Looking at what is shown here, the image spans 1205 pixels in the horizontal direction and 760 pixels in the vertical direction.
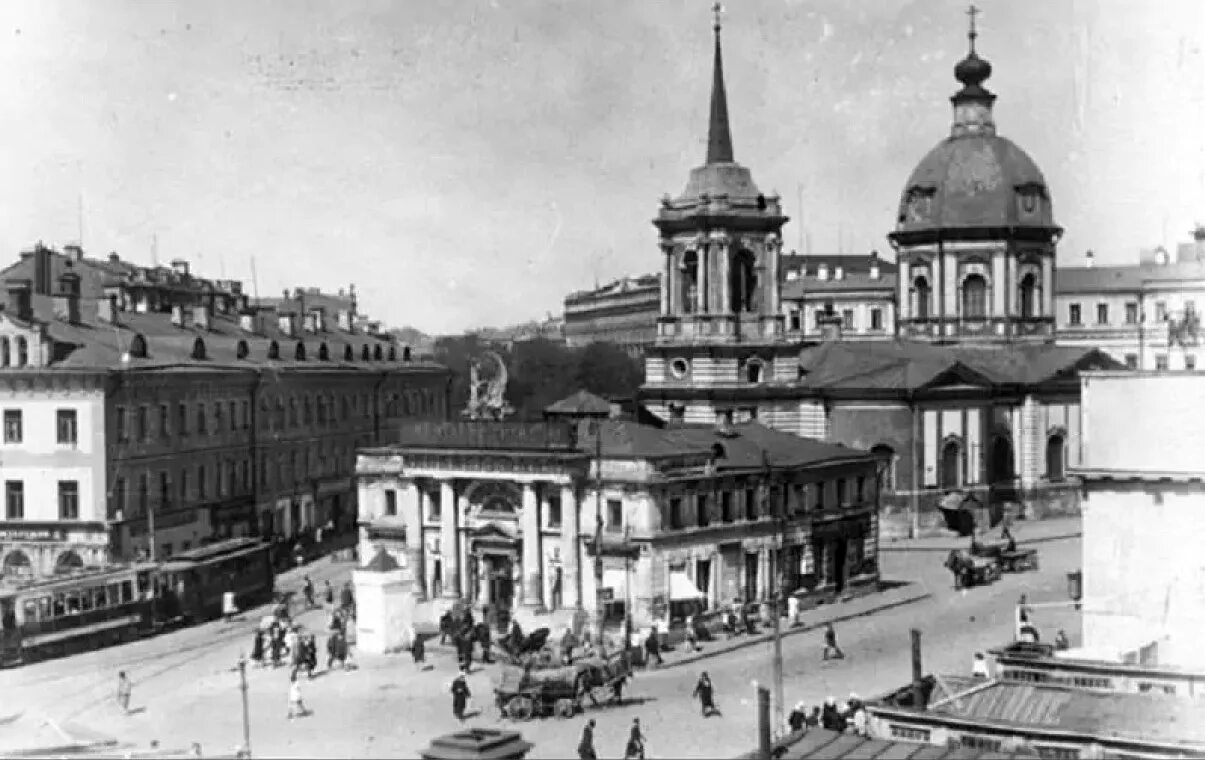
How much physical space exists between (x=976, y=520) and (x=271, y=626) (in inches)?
1321

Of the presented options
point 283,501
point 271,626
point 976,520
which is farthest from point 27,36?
point 976,520

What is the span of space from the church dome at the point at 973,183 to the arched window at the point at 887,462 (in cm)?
1318

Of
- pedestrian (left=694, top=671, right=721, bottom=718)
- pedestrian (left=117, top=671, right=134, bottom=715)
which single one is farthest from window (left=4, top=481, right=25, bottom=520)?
pedestrian (left=694, top=671, right=721, bottom=718)

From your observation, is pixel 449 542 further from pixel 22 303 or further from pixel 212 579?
pixel 22 303

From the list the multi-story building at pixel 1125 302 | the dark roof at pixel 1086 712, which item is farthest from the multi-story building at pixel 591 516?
the multi-story building at pixel 1125 302

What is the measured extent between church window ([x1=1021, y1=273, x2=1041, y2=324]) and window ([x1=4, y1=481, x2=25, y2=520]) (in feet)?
142

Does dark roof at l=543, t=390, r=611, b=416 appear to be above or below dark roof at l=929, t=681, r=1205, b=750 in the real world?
above

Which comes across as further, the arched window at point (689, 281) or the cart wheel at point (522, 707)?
the arched window at point (689, 281)

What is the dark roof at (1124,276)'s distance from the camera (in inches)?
4257

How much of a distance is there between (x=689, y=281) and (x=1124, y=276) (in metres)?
53.9

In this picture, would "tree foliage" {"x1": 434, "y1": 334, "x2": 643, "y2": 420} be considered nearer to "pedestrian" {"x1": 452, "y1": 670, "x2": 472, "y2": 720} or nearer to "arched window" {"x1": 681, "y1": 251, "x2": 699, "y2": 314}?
"arched window" {"x1": 681, "y1": 251, "x2": 699, "y2": 314}

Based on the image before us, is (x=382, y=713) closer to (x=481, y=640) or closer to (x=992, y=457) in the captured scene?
(x=481, y=640)

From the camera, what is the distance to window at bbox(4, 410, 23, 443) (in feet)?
169

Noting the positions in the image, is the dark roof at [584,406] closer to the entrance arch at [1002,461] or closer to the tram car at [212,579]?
the tram car at [212,579]
